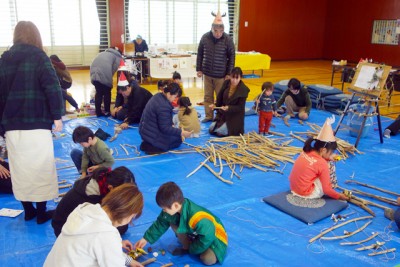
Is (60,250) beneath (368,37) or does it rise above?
beneath

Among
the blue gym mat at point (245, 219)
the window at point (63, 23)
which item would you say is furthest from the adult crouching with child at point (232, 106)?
the window at point (63, 23)

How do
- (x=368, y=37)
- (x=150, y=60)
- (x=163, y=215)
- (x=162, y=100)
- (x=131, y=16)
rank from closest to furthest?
(x=163, y=215), (x=162, y=100), (x=150, y=60), (x=131, y=16), (x=368, y=37)

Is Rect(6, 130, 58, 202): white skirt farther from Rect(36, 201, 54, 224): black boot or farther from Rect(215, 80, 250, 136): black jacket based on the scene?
Rect(215, 80, 250, 136): black jacket

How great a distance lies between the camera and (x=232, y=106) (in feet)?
19.2

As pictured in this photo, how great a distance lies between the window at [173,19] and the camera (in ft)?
46.3

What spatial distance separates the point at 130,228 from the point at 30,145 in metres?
1.10

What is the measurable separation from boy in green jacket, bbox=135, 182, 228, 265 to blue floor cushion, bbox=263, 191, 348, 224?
38.1 inches

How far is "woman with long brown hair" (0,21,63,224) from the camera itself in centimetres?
301

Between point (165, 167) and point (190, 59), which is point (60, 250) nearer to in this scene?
point (165, 167)

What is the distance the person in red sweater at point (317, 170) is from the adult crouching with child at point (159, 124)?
1838 mm

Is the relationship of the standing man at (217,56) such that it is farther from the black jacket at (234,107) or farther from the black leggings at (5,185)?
the black leggings at (5,185)

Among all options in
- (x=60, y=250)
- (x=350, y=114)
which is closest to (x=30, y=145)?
(x=60, y=250)

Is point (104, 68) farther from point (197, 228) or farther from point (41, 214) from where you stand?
point (197, 228)

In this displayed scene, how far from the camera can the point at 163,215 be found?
9.32ft
